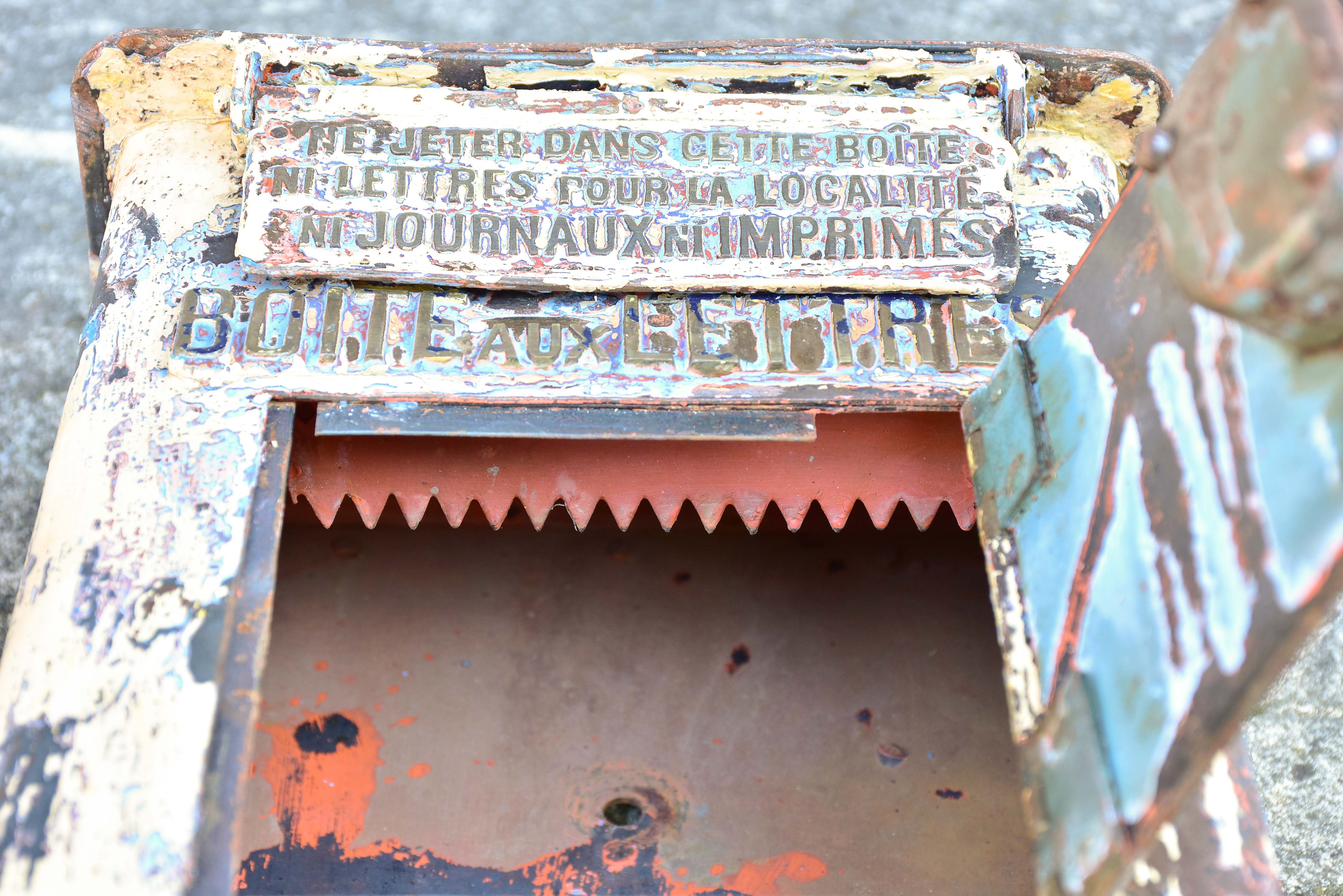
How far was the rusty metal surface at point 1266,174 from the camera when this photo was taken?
0.67 m

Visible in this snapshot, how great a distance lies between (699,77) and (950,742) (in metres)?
1.36

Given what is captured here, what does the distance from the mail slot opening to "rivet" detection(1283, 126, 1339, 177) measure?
1409mm

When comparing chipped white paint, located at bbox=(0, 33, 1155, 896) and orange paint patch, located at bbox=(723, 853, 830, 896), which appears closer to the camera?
chipped white paint, located at bbox=(0, 33, 1155, 896)

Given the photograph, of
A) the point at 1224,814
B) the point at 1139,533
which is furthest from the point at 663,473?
the point at 1224,814

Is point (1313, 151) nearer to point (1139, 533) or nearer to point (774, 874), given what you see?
point (1139, 533)

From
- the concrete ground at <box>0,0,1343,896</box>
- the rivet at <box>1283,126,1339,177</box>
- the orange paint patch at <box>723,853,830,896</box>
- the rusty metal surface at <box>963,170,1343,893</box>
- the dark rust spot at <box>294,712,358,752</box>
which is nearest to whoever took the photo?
the rivet at <box>1283,126,1339,177</box>

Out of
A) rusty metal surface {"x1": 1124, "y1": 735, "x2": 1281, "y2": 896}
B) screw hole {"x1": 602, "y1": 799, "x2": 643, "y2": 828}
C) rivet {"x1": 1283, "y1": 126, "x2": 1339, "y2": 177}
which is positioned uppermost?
rivet {"x1": 1283, "y1": 126, "x2": 1339, "y2": 177}

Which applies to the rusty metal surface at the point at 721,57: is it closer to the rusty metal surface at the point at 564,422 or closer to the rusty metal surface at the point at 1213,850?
the rusty metal surface at the point at 564,422

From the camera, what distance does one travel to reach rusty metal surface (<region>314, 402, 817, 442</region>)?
1.30 metres

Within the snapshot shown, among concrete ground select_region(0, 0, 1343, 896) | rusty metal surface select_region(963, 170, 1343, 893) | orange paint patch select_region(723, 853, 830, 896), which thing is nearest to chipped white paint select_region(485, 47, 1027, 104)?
rusty metal surface select_region(963, 170, 1343, 893)

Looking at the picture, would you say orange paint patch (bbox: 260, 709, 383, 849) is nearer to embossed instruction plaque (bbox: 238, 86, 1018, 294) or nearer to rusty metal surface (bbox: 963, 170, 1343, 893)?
embossed instruction plaque (bbox: 238, 86, 1018, 294)

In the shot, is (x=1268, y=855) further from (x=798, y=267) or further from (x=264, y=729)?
(x=264, y=729)

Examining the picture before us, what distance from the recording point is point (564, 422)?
51.8 inches

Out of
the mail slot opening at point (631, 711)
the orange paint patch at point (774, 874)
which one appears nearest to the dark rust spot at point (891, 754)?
the mail slot opening at point (631, 711)
